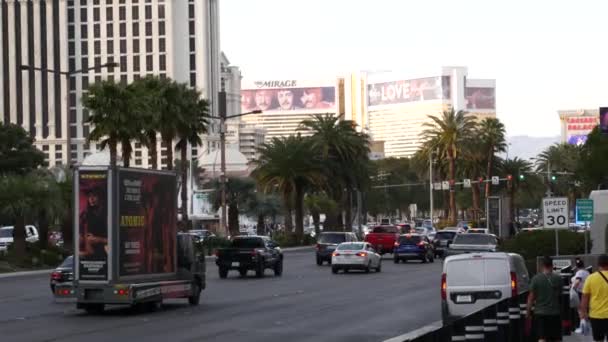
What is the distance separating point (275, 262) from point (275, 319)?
21914 mm

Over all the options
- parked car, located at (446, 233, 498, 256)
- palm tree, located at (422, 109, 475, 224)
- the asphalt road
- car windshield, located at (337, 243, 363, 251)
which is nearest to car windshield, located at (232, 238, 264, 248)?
the asphalt road

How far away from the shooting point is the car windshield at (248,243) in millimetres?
48487

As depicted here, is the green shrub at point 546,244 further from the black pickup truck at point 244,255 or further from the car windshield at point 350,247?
the black pickup truck at point 244,255

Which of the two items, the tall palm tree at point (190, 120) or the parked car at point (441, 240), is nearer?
the parked car at point (441, 240)

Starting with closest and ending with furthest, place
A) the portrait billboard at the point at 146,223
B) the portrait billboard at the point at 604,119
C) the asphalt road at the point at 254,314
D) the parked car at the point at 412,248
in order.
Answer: the asphalt road at the point at 254,314 → the portrait billboard at the point at 146,223 → the parked car at the point at 412,248 → the portrait billboard at the point at 604,119

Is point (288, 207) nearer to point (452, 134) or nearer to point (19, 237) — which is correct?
point (452, 134)

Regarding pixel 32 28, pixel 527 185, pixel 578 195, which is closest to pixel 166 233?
pixel 527 185

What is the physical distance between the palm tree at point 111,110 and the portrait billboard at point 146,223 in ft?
108

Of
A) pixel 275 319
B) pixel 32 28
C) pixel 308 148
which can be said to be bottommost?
pixel 275 319

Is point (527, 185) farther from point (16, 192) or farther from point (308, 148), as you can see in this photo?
point (16, 192)

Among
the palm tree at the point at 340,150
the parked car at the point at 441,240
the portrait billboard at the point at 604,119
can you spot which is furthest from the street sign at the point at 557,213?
the palm tree at the point at 340,150

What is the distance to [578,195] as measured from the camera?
144 meters

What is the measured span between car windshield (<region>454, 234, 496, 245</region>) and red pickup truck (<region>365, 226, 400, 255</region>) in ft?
58.8

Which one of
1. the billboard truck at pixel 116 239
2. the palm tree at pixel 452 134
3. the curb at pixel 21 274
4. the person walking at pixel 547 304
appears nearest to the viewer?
the person walking at pixel 547 304
